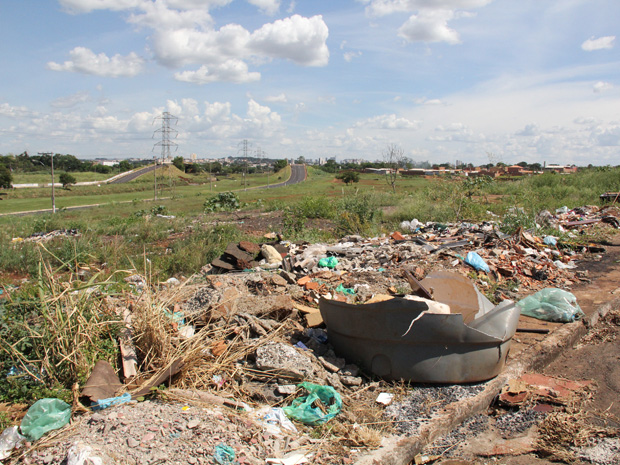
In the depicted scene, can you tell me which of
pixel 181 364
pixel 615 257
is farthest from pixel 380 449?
pixel 615 257

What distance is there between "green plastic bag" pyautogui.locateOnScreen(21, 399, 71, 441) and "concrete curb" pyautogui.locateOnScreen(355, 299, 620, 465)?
1893 mm

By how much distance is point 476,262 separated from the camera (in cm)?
745

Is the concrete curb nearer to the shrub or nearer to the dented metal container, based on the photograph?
the dented metal container

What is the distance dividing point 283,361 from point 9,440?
1964 mm

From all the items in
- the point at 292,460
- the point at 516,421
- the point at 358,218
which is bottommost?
the point at 516,421

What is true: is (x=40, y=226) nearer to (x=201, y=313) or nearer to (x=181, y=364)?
(x=201, y=313)

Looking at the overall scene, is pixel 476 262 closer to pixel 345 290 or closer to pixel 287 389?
pixel 345 290

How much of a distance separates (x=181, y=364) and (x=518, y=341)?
3.63 m

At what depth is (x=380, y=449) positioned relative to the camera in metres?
3.00

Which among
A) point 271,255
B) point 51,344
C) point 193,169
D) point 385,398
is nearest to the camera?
point 51,344

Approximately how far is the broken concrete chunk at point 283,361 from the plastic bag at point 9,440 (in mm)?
1723

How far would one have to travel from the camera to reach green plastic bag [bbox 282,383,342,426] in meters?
3.27

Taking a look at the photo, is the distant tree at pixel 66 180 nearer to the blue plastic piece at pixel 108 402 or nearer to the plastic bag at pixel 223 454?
the blue plastic piece at pixel 108 402

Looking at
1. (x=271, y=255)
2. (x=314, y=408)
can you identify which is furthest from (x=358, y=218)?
→ (x=314, y=408)
